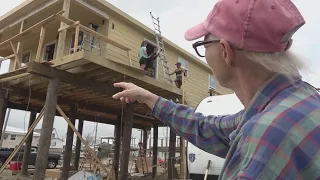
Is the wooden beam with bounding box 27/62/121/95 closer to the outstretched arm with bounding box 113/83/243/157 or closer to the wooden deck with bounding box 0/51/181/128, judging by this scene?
the wooden deck with bounding box 0/51/181/128

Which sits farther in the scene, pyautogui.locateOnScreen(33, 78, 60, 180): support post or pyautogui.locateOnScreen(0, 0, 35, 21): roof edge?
pyautogui.locateOnScreen(0, 0, 35, 21): roof edge

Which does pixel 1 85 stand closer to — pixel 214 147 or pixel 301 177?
pixel 214 147

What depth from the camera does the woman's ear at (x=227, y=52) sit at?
977 mm

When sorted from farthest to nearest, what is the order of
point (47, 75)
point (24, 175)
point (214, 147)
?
point (24, 175), point (47, 75), point (214, 147)

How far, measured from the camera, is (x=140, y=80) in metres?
9.84

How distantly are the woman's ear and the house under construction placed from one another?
24.0 feet

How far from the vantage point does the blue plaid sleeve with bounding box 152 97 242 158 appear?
1647mm

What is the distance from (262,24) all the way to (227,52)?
0.14 metres

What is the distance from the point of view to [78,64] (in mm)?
8516

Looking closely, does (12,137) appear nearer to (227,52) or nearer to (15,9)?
(15,9)

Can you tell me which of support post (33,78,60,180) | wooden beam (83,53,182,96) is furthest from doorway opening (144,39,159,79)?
support post (33,78,60,180)

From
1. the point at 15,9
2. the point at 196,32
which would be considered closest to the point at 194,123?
the point at 196,32

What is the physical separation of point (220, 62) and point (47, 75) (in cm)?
818

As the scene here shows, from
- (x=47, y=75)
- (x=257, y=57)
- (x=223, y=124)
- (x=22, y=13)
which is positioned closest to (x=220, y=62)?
(x=257, y=57)
